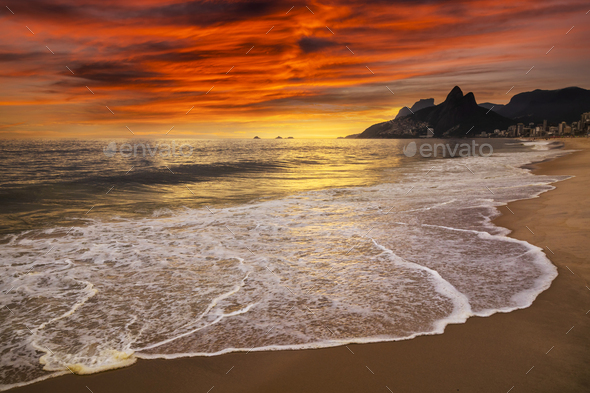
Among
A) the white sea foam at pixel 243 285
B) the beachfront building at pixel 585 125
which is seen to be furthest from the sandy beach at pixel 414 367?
the beachfront building at pixel 585 125

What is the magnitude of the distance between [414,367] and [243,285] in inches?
118

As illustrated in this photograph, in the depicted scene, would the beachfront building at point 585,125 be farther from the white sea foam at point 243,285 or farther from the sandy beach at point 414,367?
the sandy beach at point 414,367

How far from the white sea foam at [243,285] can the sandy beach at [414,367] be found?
18 cm

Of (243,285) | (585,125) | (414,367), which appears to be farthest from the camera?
(585,125)

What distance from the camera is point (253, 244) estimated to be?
7.90 m

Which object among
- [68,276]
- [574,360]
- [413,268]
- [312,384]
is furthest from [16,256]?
[574,360]

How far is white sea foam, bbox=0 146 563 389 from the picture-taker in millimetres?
4012

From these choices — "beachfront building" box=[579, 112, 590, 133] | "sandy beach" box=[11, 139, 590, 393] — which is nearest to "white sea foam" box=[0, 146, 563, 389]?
"sandy beach" box=[11, 139, 590, 393]

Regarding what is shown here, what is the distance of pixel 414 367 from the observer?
3.48 metres

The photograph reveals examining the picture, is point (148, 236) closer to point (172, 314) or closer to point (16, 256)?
point (16, 256)

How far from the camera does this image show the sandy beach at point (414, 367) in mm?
3258

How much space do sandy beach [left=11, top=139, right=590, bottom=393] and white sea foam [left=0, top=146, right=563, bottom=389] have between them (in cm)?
18

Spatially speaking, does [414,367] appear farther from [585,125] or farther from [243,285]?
[585,125]

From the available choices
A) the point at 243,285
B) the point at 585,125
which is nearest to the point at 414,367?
the point at 243,285
